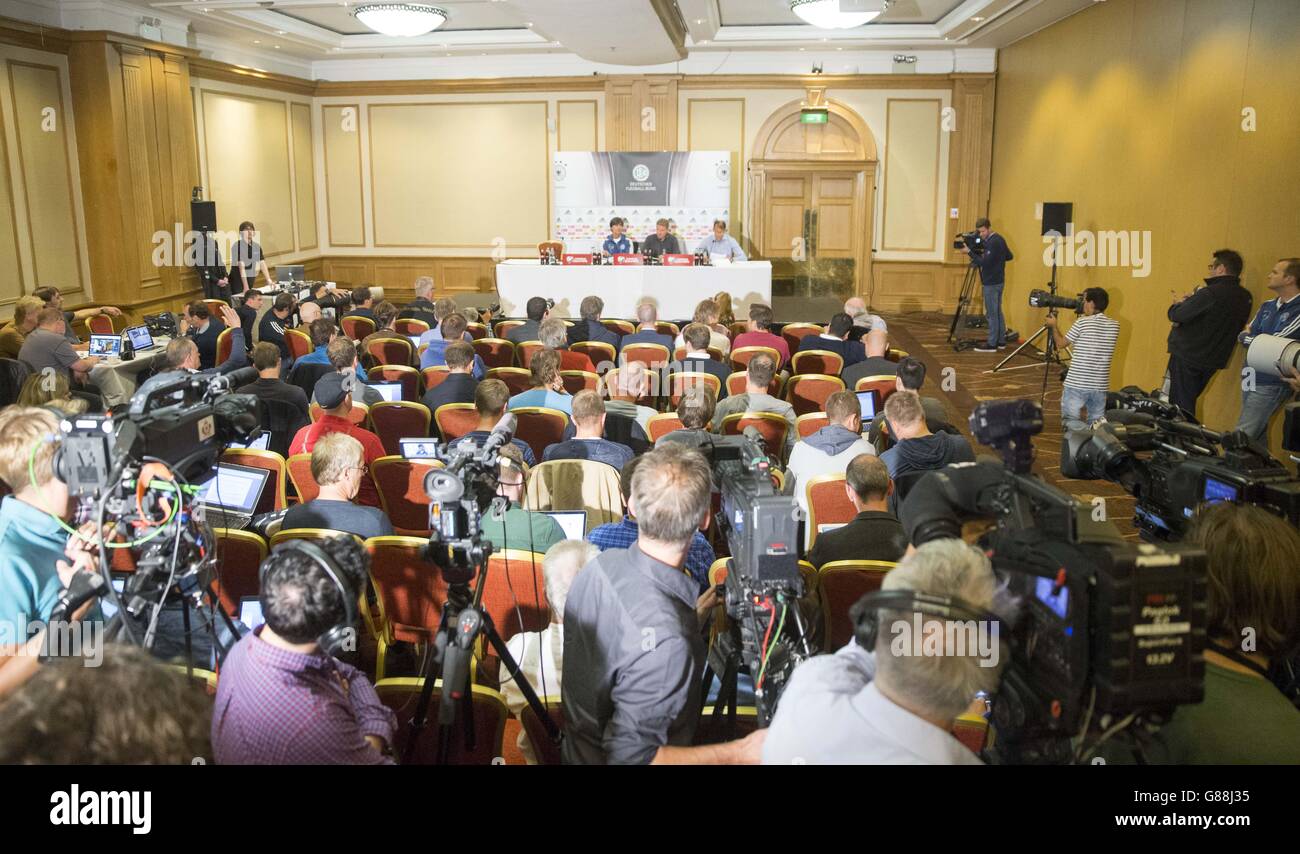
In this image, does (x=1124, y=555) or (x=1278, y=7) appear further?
(x=1278, y=7)

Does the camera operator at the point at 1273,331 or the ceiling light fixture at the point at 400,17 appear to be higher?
the ceiling light fixture at the point at 400,17

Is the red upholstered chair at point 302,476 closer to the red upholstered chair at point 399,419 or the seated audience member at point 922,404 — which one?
the red upholstered chair at point 399,419

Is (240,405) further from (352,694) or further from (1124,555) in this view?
(1124,555)

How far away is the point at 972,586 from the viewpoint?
1.61 metres

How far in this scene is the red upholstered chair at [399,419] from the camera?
5.13m

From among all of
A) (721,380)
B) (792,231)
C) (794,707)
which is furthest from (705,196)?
(794,707)

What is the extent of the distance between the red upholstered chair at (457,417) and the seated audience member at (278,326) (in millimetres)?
2663

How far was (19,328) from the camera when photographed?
6.41m

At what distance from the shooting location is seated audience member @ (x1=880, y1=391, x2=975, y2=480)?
13.1 ft

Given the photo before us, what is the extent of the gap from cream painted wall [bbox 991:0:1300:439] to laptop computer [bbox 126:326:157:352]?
8.04m

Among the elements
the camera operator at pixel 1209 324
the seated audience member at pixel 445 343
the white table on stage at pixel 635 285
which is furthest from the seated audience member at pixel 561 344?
the camera operator at pixel 1209 324

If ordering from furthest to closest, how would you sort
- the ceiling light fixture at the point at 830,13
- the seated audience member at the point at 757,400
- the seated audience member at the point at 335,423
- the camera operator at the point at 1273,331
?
the ceiling light fixture at the point at 830,13 → the camera operator at the point at 1273,331 → the seated audience member at the point at 757,400 → the seated audience member at the point at 335,423

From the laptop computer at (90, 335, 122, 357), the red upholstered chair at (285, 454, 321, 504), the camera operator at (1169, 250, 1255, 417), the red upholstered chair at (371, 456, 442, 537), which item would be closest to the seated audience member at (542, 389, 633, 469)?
the red upholstered chair at (371, 456, 442, 537)
